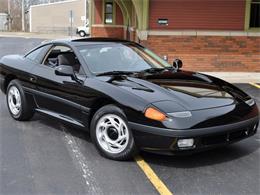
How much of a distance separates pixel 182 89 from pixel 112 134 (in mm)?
939

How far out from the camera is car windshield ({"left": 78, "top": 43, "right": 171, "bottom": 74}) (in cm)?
612

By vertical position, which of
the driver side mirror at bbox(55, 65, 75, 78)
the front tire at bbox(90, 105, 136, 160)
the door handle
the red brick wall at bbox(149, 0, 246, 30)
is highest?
the red brick wall at bbox(149, 0, 246, 30)

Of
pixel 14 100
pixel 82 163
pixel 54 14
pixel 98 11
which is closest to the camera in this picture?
pixel 82 163

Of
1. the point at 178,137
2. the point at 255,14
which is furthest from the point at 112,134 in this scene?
the point at 255,14

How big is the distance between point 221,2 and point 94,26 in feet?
38.3

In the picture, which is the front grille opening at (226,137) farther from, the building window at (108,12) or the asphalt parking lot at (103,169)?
the building window at (108,12)

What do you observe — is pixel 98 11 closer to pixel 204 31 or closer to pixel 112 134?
pixel 204 31

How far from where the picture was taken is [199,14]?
543 inches

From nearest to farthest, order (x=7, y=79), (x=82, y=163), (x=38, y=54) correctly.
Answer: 1. (x=82, y=163)
2. (x=38, y=54)
3. (x=7, y=79)

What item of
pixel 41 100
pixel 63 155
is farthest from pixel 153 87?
pixel 41 100

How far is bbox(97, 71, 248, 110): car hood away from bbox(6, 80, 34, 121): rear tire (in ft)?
5.90

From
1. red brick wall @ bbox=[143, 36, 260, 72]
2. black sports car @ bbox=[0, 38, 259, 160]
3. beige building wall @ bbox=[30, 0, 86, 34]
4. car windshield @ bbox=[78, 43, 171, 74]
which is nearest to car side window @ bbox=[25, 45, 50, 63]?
black sports car @ bbox=[0, 38, 259, 160]

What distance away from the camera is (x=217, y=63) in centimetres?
1397

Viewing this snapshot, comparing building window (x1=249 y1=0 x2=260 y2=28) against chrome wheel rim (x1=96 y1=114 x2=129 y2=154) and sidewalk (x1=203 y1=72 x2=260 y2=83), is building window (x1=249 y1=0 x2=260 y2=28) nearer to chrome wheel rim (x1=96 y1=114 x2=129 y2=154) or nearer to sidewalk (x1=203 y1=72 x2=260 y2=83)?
sidewalk (x1=203 y1=72 x2=260 y2=83)
